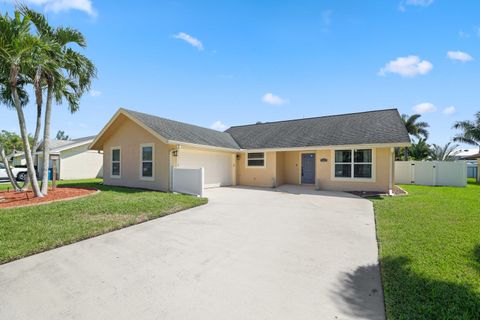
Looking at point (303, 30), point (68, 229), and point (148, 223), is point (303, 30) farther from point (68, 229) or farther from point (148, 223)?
point (68, 229)

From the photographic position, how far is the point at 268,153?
15711mm

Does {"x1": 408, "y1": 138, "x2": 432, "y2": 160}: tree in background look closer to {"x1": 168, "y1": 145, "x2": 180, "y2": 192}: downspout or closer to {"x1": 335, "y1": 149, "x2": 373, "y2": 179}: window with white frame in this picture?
{"x1": 335, "y1": 149, "x2": 373, "y2": 179}: window with white frame

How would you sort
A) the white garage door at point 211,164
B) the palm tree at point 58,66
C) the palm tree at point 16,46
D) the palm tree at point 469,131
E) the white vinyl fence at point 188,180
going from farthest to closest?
the palm tree at point 469,131, the white garage door at point 211,164, the white vinyl fence at point 188,180, the palm tree at point 58,66, the palm tree at point 16,46

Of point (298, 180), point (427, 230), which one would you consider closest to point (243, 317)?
point (427, 230)

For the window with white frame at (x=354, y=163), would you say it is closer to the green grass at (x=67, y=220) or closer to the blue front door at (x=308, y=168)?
the blue front door at (x=308, y=168)

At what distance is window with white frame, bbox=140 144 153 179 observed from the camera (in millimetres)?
13108

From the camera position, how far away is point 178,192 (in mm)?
11961

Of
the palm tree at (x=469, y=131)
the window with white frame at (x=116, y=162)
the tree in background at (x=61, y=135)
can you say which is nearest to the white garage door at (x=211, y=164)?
the window with white frame at (x=116, y=162)

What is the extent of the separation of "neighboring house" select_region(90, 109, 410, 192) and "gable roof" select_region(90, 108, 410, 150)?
0.04 m

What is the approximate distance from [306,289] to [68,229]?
5.49 m

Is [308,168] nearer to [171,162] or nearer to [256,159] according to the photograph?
[256,159]

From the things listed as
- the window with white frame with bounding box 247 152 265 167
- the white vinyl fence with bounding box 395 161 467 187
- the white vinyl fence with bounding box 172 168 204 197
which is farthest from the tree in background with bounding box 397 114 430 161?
the white vinyl fence with bounding box 172 168 204 197

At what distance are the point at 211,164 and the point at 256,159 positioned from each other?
10.7 ft

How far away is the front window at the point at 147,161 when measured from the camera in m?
13.1
